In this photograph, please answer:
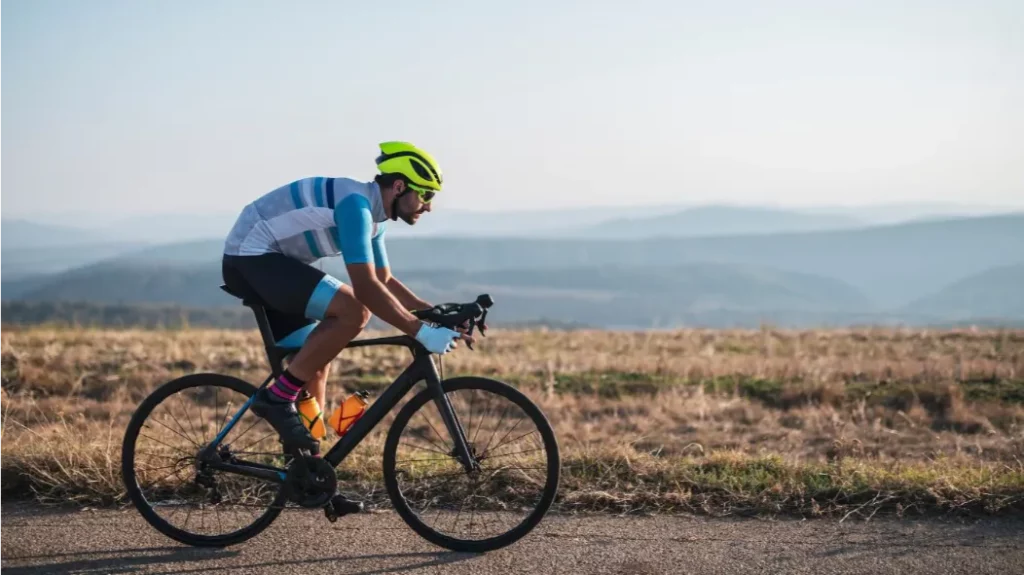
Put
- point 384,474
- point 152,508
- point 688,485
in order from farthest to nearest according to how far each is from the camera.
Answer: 1. point 688,485
2. point 152,508
3. point 384,474

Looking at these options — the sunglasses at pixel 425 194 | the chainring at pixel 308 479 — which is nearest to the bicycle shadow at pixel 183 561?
the chainring at pixel 308 479

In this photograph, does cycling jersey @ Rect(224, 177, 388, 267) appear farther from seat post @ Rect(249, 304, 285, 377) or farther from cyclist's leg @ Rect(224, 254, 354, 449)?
seat post @ Rect(249, 304, 285, 377)

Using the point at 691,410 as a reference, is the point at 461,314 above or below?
above

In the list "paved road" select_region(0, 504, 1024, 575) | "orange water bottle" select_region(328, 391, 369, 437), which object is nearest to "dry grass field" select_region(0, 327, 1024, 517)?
"paved road" select_region(0, 504, 1024, 575)

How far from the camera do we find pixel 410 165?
4605 millimetres

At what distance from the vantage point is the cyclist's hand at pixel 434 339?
4375 millimetres

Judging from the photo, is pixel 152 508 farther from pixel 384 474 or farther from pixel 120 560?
pixel 384 474

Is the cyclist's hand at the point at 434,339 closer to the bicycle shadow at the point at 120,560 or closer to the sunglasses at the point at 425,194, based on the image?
the sunglasses at the point at 425,194

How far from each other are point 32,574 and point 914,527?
4.44 meters

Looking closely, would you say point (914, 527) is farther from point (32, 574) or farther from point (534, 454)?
point (32, 574)

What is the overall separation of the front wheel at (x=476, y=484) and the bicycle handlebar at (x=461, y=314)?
321 mm

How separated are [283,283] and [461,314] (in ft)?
3.00

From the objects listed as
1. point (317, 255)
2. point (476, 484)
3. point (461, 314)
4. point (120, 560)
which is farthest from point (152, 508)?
point (461, 314)

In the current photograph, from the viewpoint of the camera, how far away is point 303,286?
450 cm
